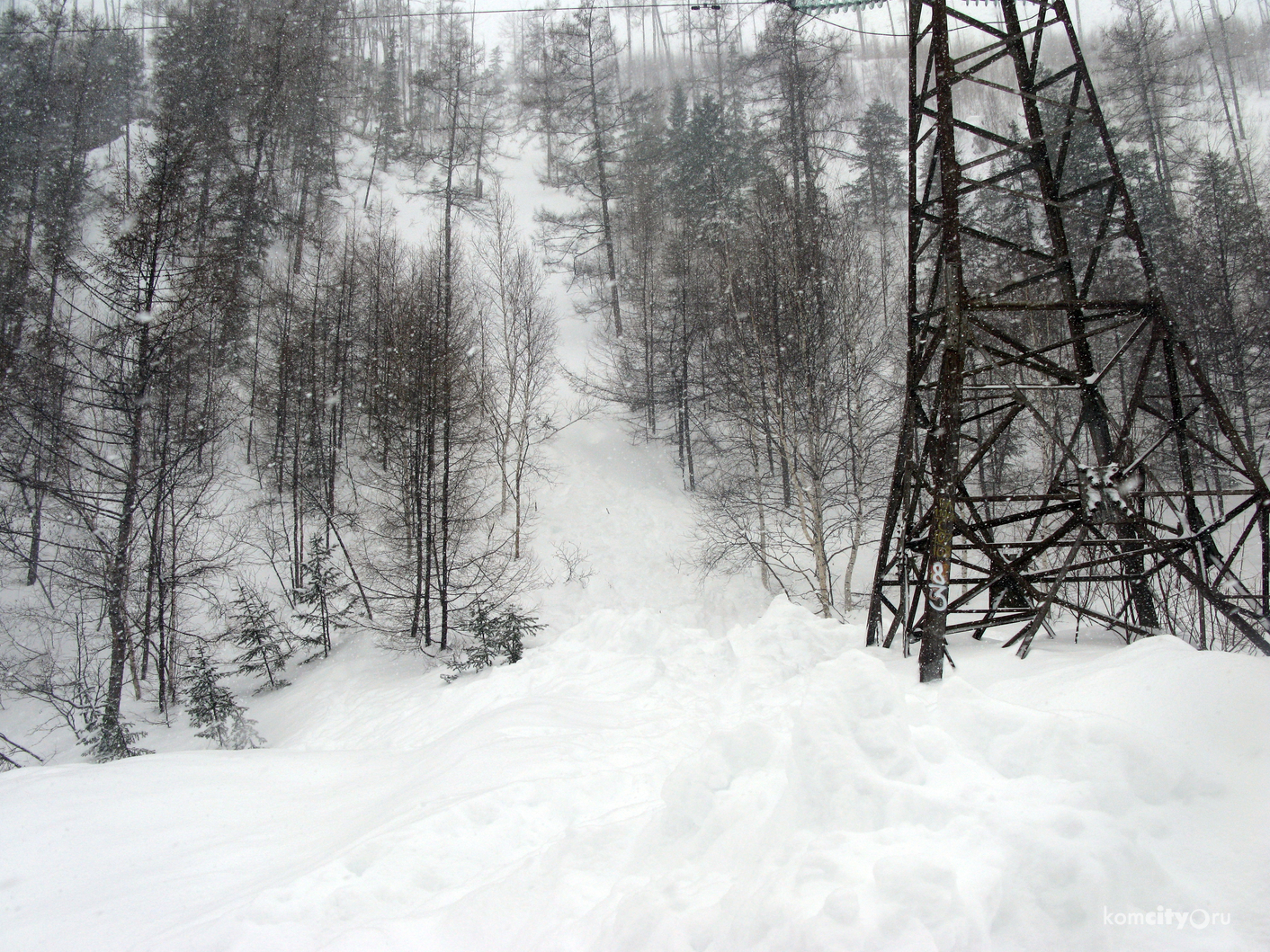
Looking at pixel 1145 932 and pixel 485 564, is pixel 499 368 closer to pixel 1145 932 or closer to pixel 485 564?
pixel 485 564

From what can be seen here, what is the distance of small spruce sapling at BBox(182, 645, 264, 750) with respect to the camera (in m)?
9.03

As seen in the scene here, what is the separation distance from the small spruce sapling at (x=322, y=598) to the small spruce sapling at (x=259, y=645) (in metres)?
0.62

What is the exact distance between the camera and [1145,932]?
172 centimetres

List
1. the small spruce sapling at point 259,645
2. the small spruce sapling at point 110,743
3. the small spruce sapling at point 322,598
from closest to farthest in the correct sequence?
1. the small spruce sapling at point 110,743
2. the small spruce sapling at point 259,645
3. the small spruce sapling at point 322,598

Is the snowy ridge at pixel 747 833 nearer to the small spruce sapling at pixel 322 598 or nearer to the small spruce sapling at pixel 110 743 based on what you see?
the small spruce sapling at pixel 110 743

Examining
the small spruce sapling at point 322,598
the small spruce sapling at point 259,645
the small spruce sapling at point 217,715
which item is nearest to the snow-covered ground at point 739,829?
the small spruce sapling at point 217,715

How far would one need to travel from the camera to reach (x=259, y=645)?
12445mm

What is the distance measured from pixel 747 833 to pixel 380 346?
18034 mm

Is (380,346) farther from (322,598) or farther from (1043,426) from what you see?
(1043,426)

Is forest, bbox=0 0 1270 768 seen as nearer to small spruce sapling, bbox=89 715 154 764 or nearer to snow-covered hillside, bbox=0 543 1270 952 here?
small spruce sapling, bbox=89 715 154 764

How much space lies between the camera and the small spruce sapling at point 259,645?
40.3ft

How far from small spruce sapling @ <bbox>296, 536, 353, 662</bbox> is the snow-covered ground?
835 cm

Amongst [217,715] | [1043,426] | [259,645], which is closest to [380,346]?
[259,645]

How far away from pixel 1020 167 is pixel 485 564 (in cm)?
1171
